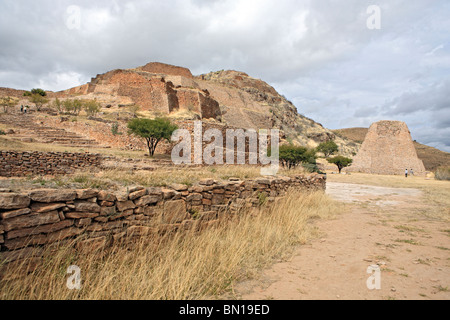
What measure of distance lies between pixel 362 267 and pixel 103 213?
3.52 m

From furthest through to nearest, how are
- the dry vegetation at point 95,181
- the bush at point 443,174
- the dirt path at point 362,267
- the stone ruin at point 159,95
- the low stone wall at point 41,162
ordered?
1. the stone ruin at point 159,95
2. the bush at point 443,174
3. the low stone wall at point 41,162
4. the dry vegetation at point 95,181
5. the dirt path at point 362,267

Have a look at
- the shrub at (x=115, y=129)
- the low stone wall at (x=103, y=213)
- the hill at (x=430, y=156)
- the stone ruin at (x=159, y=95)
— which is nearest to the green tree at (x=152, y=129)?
the shrub at (x=115, y=129)

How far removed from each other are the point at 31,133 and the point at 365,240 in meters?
22.9

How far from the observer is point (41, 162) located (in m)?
11.7

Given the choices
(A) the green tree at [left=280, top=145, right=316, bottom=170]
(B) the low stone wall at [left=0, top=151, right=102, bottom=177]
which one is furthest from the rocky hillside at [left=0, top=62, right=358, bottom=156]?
(B) the low stone wall at [left=0, top=151, right=102, bottom=177]

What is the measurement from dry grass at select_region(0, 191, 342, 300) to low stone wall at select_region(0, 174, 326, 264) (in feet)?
0.58

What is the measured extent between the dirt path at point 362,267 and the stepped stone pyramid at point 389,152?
33.5 meters

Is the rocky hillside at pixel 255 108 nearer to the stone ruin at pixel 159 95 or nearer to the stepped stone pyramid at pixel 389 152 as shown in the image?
the stone ruin at pixel 159 95

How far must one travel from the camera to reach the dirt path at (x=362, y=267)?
2.67 metres

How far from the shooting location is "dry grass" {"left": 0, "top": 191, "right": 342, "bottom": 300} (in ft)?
7.75

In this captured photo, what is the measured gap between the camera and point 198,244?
3621 mm

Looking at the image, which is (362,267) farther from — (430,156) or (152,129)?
(430,156)

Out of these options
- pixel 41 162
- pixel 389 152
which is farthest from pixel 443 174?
pixel 41 162
